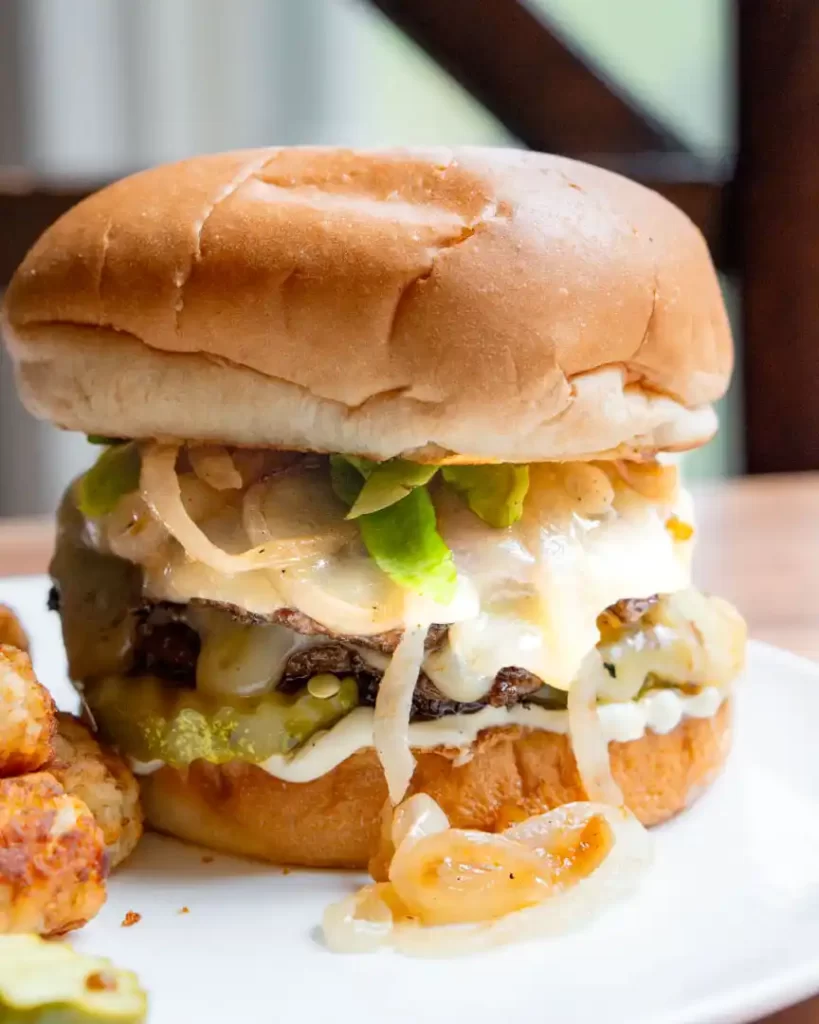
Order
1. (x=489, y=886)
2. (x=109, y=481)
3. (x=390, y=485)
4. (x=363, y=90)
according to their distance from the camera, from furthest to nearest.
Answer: (x=363, y=90)
(x=109, y=481)
(x=390, y=485)
(x=489, y=886)

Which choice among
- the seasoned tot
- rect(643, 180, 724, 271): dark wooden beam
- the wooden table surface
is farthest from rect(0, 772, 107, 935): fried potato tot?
rect(643, 180, 724, 271): dark wooden beam

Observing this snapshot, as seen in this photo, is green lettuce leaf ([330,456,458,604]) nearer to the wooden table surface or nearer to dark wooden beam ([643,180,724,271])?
the wooden table surface

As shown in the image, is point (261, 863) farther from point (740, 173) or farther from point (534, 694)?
point (740, 173)

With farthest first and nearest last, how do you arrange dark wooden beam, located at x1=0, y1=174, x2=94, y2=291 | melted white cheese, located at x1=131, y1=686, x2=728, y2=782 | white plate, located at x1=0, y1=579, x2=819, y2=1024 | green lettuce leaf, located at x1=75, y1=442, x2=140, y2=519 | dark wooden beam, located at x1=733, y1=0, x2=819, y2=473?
dark wooden beam, located at x1=733, y1=0, x2=819, y2=473
dark wooden beam, located at x1=0, y1=174, x2=94, y2=291
green lettuce leaf, located at x1=75, y1=442, x2=140, y2=519
melted white cheese, located at x1=131, y1=686, x2=728, y2=782
white plate, located at x1=0, y1=579, x2=819, y2=1024

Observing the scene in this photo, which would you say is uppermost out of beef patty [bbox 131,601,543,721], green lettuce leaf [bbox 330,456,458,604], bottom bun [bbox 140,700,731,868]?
green lettuce leaf [bbox 330,456,458,604]

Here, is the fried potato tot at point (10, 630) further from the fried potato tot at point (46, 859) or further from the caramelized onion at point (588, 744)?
the caramelized onion at point (588, 744)

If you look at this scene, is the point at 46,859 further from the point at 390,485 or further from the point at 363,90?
the point at 363,90

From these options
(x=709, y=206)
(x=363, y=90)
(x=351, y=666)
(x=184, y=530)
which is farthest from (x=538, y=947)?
(x=363, y=90)

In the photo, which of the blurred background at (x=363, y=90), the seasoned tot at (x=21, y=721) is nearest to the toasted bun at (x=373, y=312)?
the seasoned tot at (x=21, y=721)
